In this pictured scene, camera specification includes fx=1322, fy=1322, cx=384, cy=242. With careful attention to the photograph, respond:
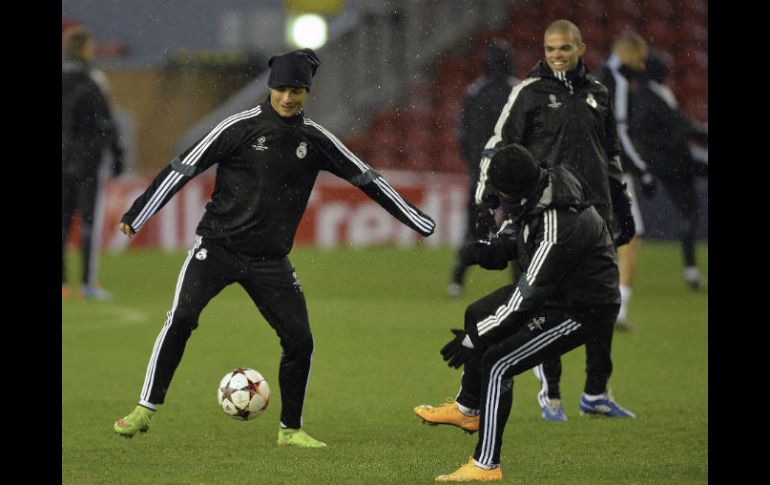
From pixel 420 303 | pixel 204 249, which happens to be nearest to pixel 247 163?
pixel 204 249

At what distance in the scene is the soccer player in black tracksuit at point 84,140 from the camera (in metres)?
11.5

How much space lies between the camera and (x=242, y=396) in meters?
6.39

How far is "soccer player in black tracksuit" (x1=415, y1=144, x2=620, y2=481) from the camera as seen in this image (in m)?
5.49

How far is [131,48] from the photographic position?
24.3m

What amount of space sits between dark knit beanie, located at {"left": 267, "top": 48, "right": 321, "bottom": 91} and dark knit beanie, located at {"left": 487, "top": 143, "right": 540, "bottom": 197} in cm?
115

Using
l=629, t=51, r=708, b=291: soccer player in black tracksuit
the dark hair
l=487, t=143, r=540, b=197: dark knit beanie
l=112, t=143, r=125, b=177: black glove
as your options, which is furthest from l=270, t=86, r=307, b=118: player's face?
l=112, t=143, r=125, b=177: black glove

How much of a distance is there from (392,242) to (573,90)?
402 inches

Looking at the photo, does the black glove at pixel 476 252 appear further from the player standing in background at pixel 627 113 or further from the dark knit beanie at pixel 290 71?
the player standing in background at pixel 627 113

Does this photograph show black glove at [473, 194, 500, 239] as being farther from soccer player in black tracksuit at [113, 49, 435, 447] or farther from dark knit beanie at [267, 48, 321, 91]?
dark knit beanie at [267, 48, 321, 91]

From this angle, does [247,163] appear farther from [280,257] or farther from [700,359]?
[700,359]

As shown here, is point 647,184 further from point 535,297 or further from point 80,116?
point 80,116

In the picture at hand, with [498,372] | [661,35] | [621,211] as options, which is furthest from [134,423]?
[661,35]

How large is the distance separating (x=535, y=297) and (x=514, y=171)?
529 millimetres

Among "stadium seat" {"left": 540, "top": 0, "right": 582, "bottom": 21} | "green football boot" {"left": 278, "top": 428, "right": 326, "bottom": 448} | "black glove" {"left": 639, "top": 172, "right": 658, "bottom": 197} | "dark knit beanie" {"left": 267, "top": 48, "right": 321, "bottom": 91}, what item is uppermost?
"stadium seat" {"left": 540, "top": 0, "right": 582, "bottom": 21}
